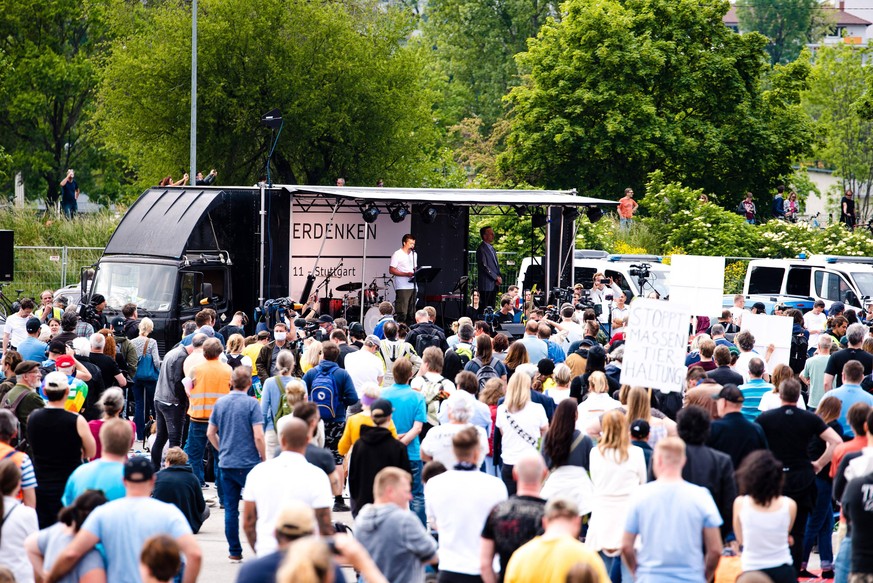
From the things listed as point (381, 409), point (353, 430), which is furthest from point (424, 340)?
point (381, 409)

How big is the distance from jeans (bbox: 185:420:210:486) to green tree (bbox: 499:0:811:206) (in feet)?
104

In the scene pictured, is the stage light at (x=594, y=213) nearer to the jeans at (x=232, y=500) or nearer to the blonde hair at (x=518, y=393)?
the jeans at (x=232, y=500)

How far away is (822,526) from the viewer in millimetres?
10977

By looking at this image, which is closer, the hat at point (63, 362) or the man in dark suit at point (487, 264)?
the hat at point (63, 362)

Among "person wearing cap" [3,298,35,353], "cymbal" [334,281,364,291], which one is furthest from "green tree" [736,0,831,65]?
"person wearing cap" [3,298,35,353]

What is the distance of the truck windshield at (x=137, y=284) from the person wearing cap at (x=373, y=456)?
36.5 ft

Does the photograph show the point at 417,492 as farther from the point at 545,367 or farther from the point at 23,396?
the point at 23,396

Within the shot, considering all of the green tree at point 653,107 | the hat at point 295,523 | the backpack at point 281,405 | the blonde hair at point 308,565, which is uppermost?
the green tree at point 653,107

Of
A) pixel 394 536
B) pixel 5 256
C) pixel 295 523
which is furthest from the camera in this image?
pixel 5 256

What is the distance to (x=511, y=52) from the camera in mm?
71938

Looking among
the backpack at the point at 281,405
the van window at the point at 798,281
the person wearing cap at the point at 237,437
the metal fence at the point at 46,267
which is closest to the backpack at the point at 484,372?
the backpack at the point at 281,405

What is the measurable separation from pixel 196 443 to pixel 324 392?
5.84 ft

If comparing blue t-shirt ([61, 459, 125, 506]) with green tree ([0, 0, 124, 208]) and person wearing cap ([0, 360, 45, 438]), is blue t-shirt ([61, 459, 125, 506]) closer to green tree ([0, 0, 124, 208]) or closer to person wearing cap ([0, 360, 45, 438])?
person wearing cap ([0, 360, 45, 438])

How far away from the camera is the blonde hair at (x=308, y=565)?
4.84m
